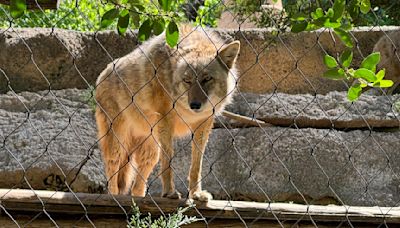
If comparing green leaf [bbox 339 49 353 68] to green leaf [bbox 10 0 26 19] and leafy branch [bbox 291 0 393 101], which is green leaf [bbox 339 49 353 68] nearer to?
leafy branch [bbox 291 0 393 101]

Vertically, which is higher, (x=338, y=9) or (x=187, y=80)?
(x=338, y=9)

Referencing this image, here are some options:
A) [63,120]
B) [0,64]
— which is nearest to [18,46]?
[0,64]

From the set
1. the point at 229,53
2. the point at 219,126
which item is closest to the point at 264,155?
the point at 219,126

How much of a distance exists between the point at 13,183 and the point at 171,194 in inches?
74.3

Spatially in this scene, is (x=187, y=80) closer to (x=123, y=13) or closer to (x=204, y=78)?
(x=204, y=78)

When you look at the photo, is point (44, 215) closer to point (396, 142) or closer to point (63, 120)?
point (63, 120)

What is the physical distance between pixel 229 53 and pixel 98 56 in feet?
6.72

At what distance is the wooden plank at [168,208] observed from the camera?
3354 mm

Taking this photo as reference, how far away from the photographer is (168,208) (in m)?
3.55

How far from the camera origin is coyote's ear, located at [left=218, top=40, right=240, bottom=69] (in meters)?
4.28

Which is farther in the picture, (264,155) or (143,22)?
(264,155)

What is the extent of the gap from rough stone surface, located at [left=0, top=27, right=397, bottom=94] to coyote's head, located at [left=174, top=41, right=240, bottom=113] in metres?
1.30

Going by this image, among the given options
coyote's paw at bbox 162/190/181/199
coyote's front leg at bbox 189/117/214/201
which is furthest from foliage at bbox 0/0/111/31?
coyote's paw at bbox 162/190/181/199

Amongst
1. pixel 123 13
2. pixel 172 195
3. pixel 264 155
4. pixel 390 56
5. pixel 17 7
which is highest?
pixel 17 7
